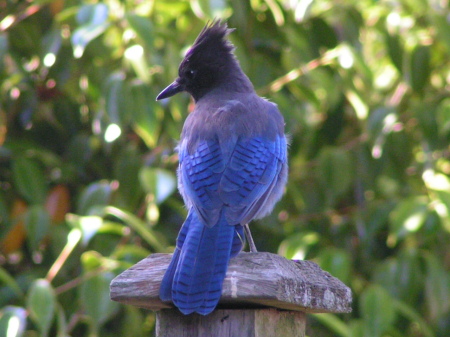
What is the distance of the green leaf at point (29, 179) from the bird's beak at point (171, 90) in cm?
64

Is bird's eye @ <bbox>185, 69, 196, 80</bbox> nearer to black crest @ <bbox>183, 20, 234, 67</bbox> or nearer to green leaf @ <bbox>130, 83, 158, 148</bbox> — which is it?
black crest @ <bbox>183, 20, 234, 67</bbox>

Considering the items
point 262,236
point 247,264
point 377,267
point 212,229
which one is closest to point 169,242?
point 262,236

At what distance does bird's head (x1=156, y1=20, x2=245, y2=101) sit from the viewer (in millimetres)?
3020

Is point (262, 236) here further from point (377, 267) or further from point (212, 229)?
point (212, 229)

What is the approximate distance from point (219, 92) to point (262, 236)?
30.4 inches

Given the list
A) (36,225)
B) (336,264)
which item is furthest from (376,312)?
(36,225)

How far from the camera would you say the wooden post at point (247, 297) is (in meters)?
1.68

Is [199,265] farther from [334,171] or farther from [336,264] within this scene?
[334,171]

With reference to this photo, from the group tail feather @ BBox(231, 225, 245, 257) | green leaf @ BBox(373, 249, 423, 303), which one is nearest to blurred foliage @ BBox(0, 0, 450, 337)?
green leaf @ BBox(373, 249, 423, 303)

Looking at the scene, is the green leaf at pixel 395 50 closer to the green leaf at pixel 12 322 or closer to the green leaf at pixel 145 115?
the green leaf at pixel 145 115

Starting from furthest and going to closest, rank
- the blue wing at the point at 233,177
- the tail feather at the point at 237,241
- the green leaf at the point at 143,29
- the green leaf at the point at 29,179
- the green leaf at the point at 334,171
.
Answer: the green leaf at the point at 334,171
the green leaf at the point at 29,179
the green leaf at the point at 143,29
the blue wing at the point at 233,177
the tail feather at the point at 237,241

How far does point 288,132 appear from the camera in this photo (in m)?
3.10

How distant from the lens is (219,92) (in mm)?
3111

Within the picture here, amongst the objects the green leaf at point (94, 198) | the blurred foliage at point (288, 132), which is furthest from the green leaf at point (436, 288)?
the green leaf at point (94, 198)
